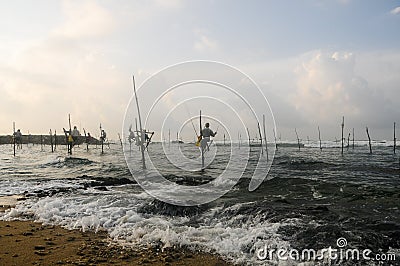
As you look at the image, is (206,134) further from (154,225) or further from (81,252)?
(81,252)

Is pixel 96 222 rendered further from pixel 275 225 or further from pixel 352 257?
pixel 352 257

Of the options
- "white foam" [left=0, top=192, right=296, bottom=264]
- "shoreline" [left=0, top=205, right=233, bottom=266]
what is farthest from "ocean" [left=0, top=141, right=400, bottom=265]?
"shoreline" [left=0, top=205, right=233, bottom=266]

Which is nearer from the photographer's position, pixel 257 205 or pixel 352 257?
pixel 352 257

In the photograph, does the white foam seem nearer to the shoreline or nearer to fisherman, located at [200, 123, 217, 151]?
the shoreline

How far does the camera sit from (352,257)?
4.78 meters

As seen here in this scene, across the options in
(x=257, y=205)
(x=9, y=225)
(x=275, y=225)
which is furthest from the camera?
(x=257, y=205)

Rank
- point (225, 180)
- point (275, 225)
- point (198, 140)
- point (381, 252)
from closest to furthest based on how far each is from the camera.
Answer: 1. point (381, 252)
2. point (275, 225)
3. point (225, 180)
4. point (198, 140)

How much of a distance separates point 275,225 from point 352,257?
65.2 inches

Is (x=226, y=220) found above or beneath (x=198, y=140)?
beneath

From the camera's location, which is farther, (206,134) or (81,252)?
(206,134)

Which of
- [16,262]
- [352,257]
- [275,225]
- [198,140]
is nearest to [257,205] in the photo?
[275,225]

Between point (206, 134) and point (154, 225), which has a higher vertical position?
point (206, 134)

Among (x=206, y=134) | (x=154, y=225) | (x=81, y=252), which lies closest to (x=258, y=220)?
(x=154, y=225)

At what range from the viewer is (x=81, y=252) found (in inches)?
199
